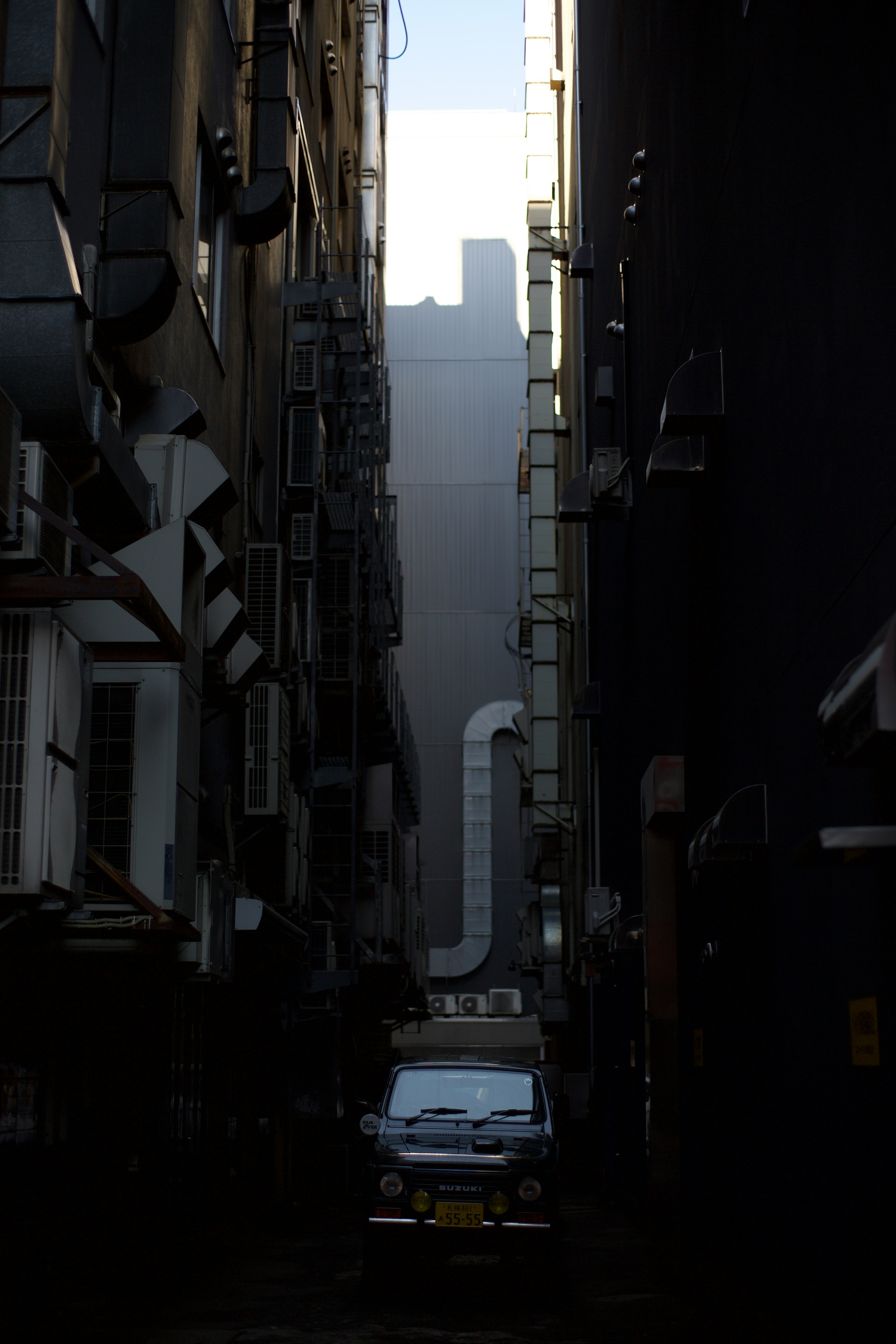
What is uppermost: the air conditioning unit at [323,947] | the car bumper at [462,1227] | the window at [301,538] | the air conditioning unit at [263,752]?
the window at [301,538]

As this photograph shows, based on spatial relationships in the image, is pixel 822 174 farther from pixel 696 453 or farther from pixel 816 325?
pixel 696 453

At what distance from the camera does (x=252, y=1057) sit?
15570mm

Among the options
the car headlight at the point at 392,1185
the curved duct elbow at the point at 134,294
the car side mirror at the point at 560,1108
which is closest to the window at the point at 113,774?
the curved duct elbow at the point at 134,294

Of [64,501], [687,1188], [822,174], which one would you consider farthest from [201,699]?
[822,174]

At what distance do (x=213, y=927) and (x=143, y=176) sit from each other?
5370mm

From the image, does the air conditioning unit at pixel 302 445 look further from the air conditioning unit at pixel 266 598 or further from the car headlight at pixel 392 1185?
the car headlight at pixel 392 1185

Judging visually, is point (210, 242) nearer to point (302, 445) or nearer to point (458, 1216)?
point (302, 445)

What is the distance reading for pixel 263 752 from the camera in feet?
46.3

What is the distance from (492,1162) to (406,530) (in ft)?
113

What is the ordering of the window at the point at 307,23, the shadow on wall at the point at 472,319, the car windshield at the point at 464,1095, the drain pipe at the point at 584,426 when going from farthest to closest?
the shadow on wall at the point at 472,319 → the drain pipe at the point at 584,426 → the window at the point at 307,23 → the car windshield at the point at 464,1095

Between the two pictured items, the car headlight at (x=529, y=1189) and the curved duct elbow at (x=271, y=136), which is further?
the curved duct elbow at (x=271, y=136)

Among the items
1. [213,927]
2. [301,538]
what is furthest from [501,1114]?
[301,538]

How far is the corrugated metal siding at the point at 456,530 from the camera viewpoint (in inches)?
1607

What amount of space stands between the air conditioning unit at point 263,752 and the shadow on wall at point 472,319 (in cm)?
3067
